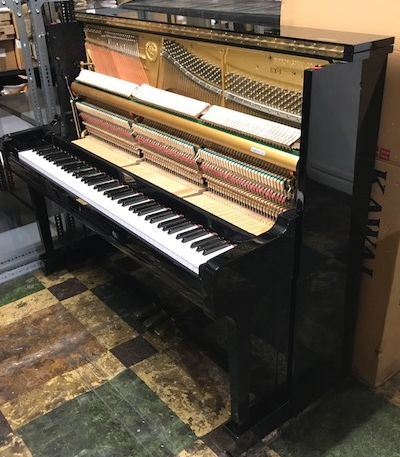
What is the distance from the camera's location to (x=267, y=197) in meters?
1.72

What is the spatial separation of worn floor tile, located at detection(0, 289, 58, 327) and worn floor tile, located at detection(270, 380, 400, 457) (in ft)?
4.76

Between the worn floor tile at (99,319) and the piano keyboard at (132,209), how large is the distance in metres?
0.75

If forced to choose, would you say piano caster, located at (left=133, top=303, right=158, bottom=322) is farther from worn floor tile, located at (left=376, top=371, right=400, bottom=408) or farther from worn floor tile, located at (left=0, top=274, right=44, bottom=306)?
worn floor tile, located at (left=376, top=371, right=400, bottom=408)

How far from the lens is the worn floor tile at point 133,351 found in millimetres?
2367

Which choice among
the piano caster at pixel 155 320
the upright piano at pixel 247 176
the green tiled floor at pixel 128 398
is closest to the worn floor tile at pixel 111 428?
the green tiled floor at pixel 128 398

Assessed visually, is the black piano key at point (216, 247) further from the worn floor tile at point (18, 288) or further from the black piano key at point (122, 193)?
the worn floor tile at point (18, 288)

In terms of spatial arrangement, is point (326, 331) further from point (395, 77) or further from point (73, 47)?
point (73, 47)

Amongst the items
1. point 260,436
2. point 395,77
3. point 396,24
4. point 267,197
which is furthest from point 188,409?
point 396,24

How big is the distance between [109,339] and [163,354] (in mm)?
291

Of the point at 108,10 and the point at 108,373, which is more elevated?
the point at 108,10

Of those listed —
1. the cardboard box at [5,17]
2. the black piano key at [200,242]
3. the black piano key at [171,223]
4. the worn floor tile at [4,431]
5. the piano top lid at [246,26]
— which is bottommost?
the worn floor tile at [4,431]

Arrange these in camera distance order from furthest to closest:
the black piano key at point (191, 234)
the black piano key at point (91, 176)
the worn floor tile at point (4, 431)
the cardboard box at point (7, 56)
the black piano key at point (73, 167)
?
the cardboard box at point (7, 56) < the black piano key at point (73, 167) < the black piano key at point (91, 176) < the worn floor tile at point (4, 431) < the black piano key at point (191, 234)

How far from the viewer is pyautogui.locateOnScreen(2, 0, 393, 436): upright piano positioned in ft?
4.98

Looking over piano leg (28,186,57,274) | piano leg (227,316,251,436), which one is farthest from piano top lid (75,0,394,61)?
piano leg (28,186,57,274)
